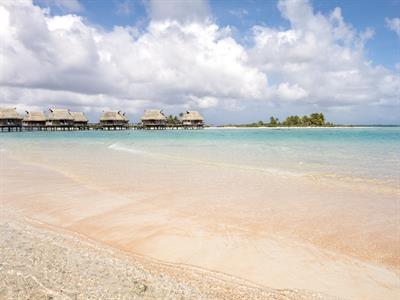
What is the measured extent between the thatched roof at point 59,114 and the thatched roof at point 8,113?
→ 765cm

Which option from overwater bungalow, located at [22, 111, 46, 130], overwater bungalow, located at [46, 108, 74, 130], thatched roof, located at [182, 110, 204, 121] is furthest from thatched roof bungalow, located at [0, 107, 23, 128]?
thatched roof, located at [182, 110, 204, 121]

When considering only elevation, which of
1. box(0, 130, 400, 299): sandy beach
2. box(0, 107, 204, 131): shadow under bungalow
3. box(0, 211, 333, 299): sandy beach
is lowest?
box(0, 130, 400, 299): sandy beach

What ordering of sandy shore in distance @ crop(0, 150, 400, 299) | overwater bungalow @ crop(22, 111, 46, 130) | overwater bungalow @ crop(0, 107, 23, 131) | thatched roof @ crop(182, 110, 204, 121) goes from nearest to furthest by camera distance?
sandy shore in distance @ crop(0, 150, 400, 299), overwater bungalow @ crop(0, 107, 23, 131), overwater bungalow @ crop(22, 111, 46, 130), thatched roof @ crop(182, 110, 204, 121)

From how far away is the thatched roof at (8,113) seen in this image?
6125cm

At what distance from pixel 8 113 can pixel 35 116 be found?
25.2ft

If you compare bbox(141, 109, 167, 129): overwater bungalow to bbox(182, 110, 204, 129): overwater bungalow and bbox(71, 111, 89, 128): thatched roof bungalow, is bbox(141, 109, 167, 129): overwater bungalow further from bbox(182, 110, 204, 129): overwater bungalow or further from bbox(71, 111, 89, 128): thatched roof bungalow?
bbox(71, 111, 89, 128): thatched roof bungalow

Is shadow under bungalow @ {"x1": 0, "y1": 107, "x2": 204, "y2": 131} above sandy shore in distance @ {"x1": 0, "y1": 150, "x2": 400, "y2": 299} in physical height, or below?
above

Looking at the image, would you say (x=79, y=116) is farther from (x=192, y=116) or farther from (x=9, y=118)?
(x=192, y=116)

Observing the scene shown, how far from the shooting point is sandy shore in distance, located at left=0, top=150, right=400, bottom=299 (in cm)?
344

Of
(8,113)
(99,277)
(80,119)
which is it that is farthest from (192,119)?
(99,277)

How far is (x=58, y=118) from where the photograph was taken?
6994 cm

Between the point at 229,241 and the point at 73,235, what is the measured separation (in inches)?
87.2

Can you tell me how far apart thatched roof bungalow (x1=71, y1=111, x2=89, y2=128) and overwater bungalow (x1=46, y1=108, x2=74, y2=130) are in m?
2.25

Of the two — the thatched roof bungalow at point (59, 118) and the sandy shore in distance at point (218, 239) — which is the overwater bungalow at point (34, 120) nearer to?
the thatched roof bungalow at point (59, 118)
